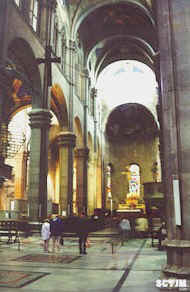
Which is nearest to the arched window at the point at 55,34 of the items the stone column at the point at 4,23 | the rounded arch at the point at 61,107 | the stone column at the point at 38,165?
the rounded arch at the point at 61,107

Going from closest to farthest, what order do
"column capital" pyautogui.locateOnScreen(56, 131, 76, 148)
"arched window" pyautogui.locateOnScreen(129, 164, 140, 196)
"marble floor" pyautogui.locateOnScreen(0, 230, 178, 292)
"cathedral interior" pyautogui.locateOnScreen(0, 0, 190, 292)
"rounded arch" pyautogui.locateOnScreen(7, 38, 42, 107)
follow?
"marble floor" pyautogui.locateOnScreen(0, 230, 178, 292), "cathedral interior" pyautogui.locateOnScreen(0, 0, 190, 292), "rounded arch" pyautogui.locateOnScreen(7, 38, 42, 107), "column capital" pyautogui.locateOnScreen(56, 131, 76, 148), "arched window" pyautogui.locateOnScreen(129, 164, 140, 196)

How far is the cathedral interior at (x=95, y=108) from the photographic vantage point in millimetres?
5344

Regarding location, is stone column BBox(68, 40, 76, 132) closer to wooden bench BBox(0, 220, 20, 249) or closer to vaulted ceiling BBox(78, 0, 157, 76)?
vaulted ceiling BBox(78, 0, 157, 76)

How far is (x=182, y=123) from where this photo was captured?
5242mm

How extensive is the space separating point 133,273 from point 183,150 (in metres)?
2.51

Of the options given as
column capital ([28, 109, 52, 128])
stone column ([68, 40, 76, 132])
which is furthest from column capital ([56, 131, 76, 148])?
column capital ([28, 109, 52, 128])

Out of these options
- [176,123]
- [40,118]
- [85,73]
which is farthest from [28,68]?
[176,123]

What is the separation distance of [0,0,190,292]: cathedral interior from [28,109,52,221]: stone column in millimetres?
48

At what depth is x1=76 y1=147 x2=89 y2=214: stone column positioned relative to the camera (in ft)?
76.0

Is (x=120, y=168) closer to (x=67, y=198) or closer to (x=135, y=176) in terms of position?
(x=135, y=176)

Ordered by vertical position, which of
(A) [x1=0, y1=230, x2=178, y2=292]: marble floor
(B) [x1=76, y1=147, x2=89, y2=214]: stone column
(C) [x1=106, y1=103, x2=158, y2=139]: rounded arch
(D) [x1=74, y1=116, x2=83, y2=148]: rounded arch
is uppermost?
(C) [x1=106, y1=103, x2=158, y2=139]: rounded arch

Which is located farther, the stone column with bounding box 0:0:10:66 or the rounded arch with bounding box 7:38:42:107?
the rounded arch with bounding box 7:38:42:107

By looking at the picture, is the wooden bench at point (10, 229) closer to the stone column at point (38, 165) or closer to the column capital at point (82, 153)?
the stone column at point (38, 165)

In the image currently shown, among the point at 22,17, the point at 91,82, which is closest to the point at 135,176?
the point at 91,82
